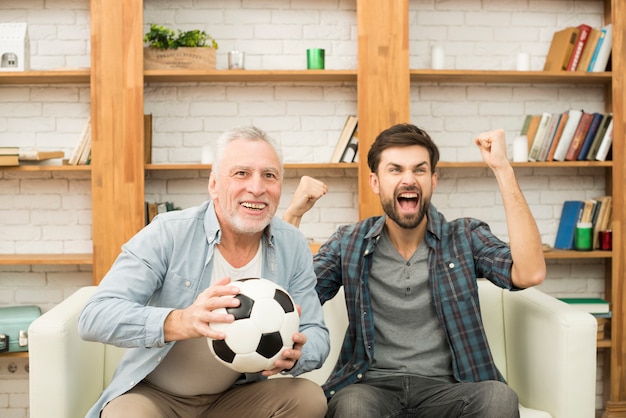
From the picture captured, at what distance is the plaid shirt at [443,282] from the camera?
2432 millimetres

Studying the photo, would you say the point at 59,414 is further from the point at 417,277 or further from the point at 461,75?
the point at 461,75

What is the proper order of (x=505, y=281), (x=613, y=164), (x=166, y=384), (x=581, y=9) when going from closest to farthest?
(x=166, y=384) < (x=505, y=281) < (x=613, y=164) < (x=581, y=9)

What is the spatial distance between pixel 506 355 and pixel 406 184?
2.47 feet

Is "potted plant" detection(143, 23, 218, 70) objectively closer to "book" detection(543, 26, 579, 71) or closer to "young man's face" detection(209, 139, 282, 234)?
"young man's face" detection(209, 139, 282, 234)

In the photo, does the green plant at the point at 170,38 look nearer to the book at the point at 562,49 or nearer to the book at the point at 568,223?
the book at the point at 562,49

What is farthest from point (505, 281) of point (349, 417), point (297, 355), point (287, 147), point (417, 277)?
point (287, 147)

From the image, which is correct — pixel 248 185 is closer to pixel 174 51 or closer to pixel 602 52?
pixel 174 51

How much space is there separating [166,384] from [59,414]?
1.08 feet

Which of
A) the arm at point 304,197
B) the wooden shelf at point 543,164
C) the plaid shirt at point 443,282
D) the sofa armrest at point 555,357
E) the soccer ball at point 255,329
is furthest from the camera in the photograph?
the wooden shelf at point 543,164

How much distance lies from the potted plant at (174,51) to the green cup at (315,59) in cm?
48

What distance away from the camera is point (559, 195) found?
13.4ft

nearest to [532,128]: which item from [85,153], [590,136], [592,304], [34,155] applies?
[590,136]

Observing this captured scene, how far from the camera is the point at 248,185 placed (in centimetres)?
212

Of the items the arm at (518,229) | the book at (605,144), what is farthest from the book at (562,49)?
the arm at (518,229)
